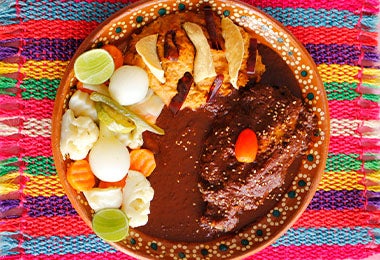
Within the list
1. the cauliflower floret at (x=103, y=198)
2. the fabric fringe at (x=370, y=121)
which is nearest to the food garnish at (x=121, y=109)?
the cauliflower floret at (x=103, y=198)

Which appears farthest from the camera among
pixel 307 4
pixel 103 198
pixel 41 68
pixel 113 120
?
pixel 307 4

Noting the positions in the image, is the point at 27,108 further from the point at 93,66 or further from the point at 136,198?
the point at 136,198

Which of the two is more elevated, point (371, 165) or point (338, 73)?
point (338, 73)

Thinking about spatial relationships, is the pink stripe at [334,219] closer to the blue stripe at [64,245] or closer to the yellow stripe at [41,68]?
the blue stripe at [64,245]

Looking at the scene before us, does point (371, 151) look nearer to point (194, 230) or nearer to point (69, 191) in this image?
point (194, 230)

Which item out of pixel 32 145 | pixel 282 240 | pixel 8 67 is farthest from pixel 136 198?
pixel 8 67

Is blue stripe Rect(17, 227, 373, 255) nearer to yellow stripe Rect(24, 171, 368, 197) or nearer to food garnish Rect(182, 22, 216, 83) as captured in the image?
yellow stripe Rect(24, 171, 368, 197)
